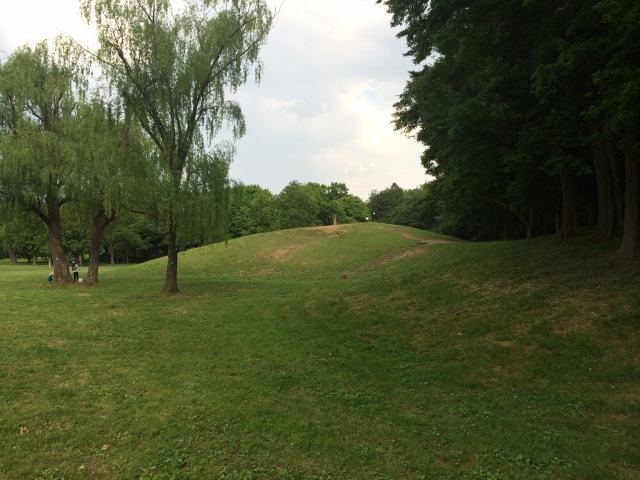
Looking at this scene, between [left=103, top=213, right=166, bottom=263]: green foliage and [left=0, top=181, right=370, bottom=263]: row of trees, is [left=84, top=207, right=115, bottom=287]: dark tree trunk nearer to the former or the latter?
[left=0, top=181, right=370, bottom=263]: row of trees

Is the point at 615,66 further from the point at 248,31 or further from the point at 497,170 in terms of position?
the point at 248,31

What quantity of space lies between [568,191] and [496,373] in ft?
41.7

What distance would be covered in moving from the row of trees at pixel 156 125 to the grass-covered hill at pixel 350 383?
475 cm

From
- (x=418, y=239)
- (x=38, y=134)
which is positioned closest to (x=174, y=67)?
(x=38, y=134)

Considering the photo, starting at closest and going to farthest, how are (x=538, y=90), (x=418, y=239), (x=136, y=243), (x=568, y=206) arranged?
1. (x=538, y=90)
2. (x=568, y=206)
3. (x=418, y=239)
4. (x=136, y=243)

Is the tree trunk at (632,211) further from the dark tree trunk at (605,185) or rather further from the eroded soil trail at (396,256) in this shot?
the eroded soil trail at (396,256)

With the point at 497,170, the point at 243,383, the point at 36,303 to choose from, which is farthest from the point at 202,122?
the point at 243,383

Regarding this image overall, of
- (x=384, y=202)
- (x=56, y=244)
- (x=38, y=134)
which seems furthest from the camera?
(x=384, y=202)

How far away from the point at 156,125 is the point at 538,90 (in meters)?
14.5

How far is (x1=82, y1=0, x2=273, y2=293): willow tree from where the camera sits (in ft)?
56.2

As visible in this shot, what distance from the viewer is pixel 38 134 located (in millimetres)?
20484

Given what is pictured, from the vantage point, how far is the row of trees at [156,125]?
17172 millimetres

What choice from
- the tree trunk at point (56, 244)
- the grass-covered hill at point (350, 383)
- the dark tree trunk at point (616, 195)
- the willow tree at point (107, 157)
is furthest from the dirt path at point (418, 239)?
the tree trunk at point (56, 244)

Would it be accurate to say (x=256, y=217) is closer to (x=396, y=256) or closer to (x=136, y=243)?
(x=136, y=243)
